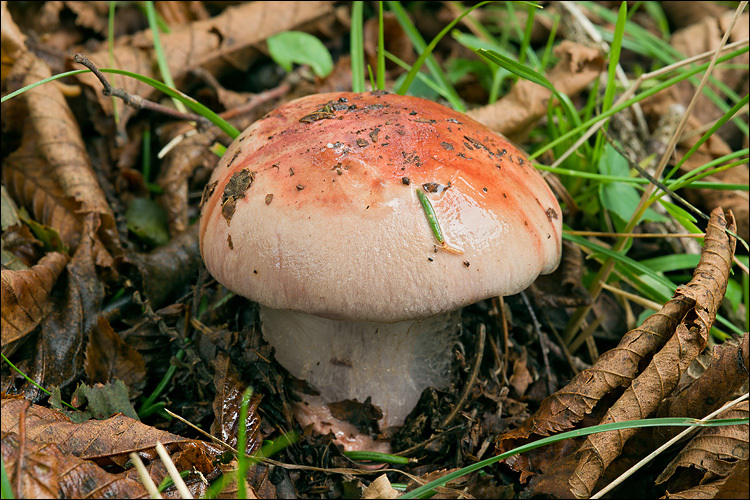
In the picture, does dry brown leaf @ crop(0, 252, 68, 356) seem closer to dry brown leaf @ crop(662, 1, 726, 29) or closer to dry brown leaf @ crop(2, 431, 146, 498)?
dry brown leaf @ crop(2, 431, 146, 498)

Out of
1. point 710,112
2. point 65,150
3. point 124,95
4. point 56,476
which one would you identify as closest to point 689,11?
point 710,112

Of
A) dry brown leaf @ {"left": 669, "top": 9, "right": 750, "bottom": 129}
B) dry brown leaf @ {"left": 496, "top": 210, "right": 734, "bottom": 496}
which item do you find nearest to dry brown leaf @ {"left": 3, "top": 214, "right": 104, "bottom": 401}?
dry brown leaf @ {"left": 496, "top": 210, "right": 734, "bottom": 496}

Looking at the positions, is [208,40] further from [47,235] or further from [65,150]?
[47,235]

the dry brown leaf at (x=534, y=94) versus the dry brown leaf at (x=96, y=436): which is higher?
the dry brown leaf at (x=534, y=94)

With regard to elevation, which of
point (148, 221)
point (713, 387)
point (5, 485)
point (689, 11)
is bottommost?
point (713, 387)

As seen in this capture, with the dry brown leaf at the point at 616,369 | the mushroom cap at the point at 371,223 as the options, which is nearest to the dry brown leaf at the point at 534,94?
the mushroom cap at the point at 371,223

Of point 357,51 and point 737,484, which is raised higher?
point 357,51

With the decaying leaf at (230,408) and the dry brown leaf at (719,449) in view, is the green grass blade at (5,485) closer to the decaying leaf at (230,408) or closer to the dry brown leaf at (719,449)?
the decaying leaf at (230,408)

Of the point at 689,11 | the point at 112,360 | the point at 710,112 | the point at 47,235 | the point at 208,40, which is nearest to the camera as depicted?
the point at 112,360
